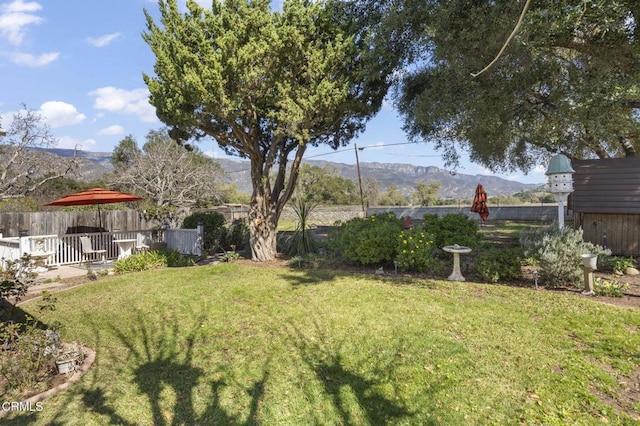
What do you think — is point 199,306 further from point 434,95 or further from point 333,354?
point 434,95

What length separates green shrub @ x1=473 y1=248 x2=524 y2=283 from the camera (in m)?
6.79

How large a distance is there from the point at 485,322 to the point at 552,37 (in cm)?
562

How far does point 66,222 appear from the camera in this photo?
43.3 feet

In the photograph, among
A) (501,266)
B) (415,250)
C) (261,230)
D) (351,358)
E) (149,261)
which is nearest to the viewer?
(351,358)

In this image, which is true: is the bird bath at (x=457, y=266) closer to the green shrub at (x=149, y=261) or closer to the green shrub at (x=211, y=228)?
the green shrub at (x=149, y=261)

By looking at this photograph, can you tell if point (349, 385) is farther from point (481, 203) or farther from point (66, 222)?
point (66, 222)

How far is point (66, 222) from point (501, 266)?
14.5 m

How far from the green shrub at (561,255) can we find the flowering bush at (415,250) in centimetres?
195

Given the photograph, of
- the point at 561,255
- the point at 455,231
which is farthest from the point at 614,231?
the point at 561,255

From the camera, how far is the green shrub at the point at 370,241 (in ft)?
26.6

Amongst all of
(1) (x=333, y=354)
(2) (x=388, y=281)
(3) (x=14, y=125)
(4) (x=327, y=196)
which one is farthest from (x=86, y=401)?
(4) (x=327, y=196)

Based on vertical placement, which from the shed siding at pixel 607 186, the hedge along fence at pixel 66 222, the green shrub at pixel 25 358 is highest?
the shed siding at pixel 607 186

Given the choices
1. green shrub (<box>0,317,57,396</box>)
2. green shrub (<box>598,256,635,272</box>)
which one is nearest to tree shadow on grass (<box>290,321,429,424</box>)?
green shrub (<box>0,317,57,396</box>)

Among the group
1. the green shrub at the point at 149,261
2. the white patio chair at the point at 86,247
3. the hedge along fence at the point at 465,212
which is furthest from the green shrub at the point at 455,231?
the hedge along fence at the point at 465,212
